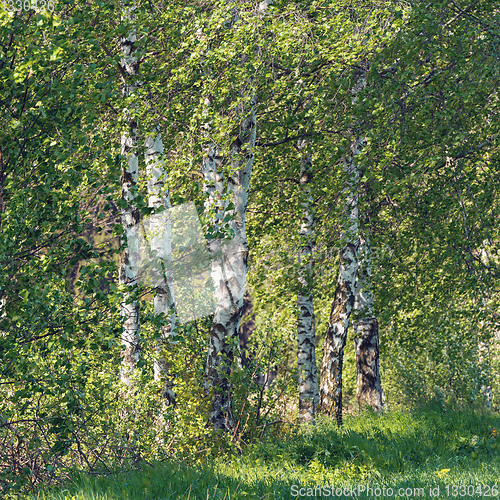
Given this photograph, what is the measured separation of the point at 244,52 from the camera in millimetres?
7672

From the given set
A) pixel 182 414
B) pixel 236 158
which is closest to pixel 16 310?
pixel 182 414

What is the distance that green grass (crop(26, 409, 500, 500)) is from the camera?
15.7 feet

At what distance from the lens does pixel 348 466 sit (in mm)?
6051

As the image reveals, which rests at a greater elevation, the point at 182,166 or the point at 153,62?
the point at 153,62

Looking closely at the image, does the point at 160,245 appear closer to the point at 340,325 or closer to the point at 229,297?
the point at 229,297

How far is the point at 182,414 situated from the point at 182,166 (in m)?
3.77

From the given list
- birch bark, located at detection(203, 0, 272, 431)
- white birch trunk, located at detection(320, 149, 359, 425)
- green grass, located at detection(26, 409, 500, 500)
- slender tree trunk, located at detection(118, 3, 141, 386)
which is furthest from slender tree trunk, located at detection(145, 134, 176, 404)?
white birch trunk, located at detection(320, 149, 359, 425)

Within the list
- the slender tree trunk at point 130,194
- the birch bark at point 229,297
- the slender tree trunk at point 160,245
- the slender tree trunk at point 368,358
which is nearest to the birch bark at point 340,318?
the slender tree trunk at point 368,358

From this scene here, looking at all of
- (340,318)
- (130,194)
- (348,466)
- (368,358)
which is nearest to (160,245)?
(130,194)

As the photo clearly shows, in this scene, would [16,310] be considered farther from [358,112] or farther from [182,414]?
[358,112]

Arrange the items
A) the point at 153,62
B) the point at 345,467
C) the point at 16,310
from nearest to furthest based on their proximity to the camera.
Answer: the point at 16,310 < the point at 345,467 < the point at 153,62

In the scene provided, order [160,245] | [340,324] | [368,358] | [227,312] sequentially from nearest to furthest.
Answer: [227,312] → [160,245] → [340,324] → [368,358]

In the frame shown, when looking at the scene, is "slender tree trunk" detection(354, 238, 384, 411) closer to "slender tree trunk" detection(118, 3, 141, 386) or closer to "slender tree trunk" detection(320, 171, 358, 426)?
"slender tree trunk" detection(320, 171, 358, 426)

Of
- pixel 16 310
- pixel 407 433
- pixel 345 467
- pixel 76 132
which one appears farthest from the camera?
pixel 407 433
